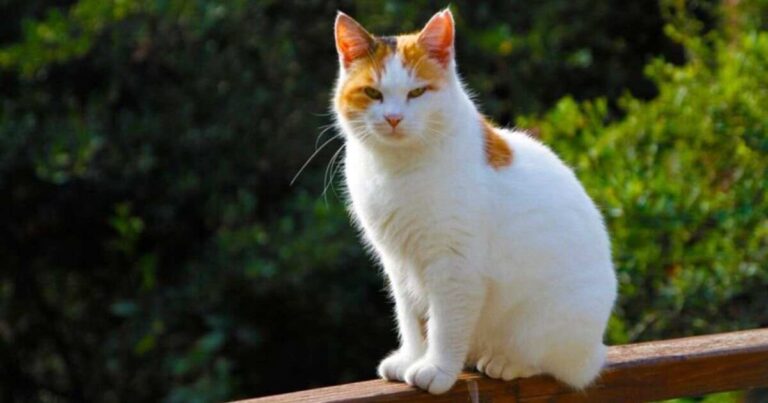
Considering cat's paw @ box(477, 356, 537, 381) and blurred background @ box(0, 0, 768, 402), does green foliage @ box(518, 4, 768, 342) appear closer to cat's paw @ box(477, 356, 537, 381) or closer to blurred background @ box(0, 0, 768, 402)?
blurred background @ box(0, 0, 768, 402)

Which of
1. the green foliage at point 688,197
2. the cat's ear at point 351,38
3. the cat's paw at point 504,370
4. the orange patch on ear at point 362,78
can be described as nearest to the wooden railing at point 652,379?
the cat's paw at point 504,370

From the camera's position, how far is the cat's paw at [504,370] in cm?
215

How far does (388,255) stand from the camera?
2281mm

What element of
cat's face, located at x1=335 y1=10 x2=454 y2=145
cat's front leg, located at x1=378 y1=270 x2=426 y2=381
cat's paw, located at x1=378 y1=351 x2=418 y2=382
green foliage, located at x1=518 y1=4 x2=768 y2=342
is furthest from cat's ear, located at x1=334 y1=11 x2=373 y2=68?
green foliage, located at x1=518 y1=4 x2=768 y2=342

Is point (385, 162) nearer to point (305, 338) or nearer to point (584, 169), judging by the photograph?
point (584, 169)

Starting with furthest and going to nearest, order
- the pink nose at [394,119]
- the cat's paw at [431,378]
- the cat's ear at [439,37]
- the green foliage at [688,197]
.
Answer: the green foliage at [688,197], the cat's ear at [439,37], the pink nose at [394,119], the cat's paw at [431,378]

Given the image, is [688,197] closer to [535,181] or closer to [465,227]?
[535,181]

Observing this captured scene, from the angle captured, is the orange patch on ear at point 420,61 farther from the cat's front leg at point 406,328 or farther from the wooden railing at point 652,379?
the wooden railing at point 652,379

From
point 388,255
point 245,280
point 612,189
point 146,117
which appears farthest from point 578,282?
point 146,117

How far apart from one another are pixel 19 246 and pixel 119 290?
428mm

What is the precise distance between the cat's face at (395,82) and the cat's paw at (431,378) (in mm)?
401

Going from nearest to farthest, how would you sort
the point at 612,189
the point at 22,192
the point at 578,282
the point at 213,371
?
the point at 578,282, the point at 612,189, the point at 213,371, the point at 22,192

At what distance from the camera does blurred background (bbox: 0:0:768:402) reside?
4.33 metres

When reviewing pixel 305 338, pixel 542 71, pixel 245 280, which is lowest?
pixel 305 338
